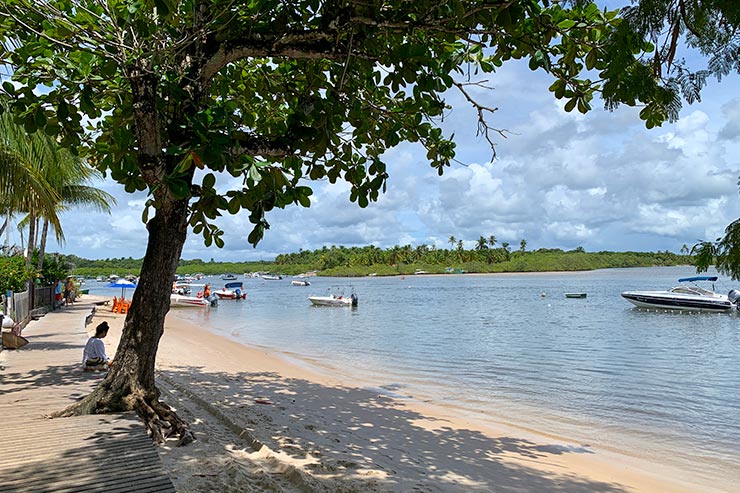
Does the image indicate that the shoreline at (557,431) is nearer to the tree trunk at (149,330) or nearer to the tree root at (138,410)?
the tree root at (138,410)

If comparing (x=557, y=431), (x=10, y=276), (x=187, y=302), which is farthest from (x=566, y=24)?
(x=187, y=302)

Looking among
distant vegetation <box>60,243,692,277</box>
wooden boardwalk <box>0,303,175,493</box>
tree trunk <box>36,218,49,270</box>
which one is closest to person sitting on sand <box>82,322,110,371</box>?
wooden boardwalk <box>0,303,175,493</box>

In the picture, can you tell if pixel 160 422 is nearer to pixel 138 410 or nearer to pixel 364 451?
pixel 138 410

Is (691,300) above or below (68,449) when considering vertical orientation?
below

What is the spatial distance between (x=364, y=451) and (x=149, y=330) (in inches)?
112

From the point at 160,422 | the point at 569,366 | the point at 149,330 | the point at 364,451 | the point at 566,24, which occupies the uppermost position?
the point at 566,24

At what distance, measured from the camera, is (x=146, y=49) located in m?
4.79

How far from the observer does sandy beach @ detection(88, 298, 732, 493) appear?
4805 millimetres

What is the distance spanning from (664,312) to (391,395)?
28.3 metres

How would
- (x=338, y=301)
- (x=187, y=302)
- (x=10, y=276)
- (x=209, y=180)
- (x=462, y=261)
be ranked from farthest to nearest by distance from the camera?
(x=462, y=261) < (x=338, y=301) < (x=187, y=302) < (x=10, y=276) < (x=209, y=180)

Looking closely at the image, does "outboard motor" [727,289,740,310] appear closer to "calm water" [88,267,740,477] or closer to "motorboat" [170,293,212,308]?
"calm water" [88,267,740,477]

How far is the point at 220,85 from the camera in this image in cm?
625

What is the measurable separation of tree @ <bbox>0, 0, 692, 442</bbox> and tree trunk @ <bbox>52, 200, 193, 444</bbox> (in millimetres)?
14

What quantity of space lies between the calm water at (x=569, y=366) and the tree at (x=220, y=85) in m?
6.58
